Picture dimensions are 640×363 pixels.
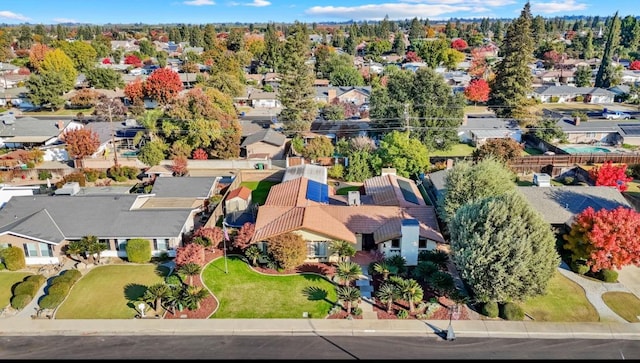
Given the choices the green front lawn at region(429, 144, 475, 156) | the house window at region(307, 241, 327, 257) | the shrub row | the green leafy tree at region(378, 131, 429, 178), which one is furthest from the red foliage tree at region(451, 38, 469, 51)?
the shrub row

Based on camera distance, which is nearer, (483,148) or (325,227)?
(325,227)

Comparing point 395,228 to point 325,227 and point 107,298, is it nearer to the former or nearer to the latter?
point 325,227

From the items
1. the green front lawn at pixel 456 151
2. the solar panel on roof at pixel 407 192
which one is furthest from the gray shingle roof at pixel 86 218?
the green front lawn at pixel 456 151

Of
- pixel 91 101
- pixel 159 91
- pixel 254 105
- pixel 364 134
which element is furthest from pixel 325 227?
pixel 91 101

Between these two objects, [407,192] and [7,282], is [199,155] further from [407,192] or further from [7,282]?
[7,282]

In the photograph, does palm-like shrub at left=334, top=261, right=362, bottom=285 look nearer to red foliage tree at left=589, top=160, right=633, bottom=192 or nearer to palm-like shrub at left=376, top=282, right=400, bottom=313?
palm-like shrub at left=376, top=282, right=400, bottom=313
